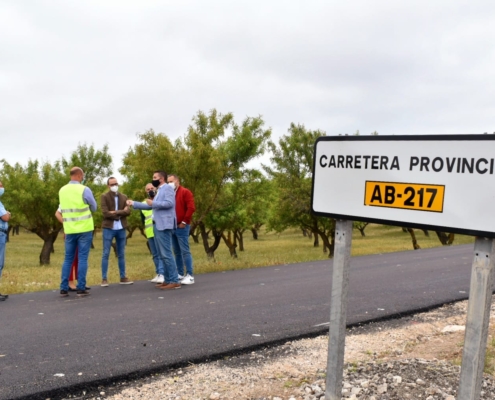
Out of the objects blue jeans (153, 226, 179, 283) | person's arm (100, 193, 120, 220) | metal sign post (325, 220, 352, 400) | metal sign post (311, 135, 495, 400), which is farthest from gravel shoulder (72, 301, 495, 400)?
person's arm (100, 193, 120, 220)

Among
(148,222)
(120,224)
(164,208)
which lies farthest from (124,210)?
(164,208)

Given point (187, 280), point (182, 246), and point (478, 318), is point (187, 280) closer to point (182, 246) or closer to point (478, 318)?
point (182, 246)

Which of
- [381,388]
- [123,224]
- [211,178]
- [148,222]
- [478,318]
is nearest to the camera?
[478,318]

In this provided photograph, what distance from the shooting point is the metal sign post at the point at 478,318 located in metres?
2.53

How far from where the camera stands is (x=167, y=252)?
9.18 meters

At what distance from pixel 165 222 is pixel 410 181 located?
6.79m

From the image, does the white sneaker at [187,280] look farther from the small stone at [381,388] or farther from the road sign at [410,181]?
the road sign at [410,181]

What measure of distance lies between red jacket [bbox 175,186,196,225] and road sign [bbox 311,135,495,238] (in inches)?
255

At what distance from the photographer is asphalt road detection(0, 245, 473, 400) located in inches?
185

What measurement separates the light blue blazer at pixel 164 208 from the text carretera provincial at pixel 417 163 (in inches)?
236

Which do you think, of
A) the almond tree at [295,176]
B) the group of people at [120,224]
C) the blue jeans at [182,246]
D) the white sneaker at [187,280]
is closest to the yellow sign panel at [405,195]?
the group of people at [120,224]

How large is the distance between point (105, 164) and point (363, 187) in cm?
4511

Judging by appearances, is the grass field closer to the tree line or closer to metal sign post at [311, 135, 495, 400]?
the tree line

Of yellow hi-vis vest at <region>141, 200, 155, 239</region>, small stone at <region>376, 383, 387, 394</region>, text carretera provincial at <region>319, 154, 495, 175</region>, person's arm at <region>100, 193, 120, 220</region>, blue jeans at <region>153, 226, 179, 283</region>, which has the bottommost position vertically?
small stone at <region>376, 383, 387, 394</region>
